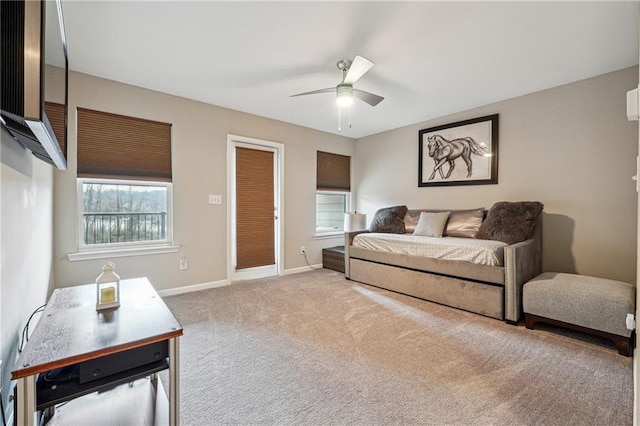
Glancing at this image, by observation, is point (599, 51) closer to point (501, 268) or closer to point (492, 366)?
point (501, 268)

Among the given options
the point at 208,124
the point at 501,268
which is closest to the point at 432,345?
the point at 501,268

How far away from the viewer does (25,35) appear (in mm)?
832

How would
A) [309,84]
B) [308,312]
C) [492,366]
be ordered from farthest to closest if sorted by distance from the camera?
[309,84] → [308,312] → [492,366]

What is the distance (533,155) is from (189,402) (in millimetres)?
4064

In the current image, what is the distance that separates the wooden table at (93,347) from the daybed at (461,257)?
2.64m

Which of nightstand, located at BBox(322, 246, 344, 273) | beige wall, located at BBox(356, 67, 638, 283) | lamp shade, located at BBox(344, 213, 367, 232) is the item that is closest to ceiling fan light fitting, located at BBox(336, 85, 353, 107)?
lamp shade, located at BBox(344, 213, 367, 232)

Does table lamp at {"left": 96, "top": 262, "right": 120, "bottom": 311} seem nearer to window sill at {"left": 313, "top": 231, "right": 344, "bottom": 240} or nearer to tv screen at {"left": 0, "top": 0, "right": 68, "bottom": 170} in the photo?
tv screen at {"left": 0, "top": 0, "right": 68, "bottom": 170}

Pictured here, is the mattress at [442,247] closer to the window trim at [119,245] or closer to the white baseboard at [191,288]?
the white baseboard at [191,288]

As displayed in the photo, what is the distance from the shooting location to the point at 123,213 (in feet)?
10.1

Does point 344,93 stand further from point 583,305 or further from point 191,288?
point 191,288

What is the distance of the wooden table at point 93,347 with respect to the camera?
88 centimetres

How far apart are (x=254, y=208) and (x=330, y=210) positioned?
1.66 m

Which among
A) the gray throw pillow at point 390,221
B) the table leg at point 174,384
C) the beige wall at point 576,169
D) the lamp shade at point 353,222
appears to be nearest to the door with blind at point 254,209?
the lamp shade at point 353,222

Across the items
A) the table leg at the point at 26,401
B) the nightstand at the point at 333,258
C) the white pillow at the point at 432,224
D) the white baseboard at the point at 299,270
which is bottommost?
the white baseboard at the point at 299,270
